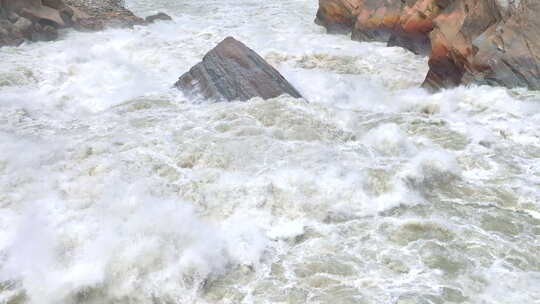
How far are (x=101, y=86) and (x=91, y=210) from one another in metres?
5.62

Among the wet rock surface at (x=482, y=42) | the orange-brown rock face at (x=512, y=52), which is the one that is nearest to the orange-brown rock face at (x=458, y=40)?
the wet rock surface at (x=482, y=42)

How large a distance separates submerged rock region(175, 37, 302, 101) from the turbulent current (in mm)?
374

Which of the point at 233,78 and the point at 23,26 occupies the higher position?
the point at 233,78

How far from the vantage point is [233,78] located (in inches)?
390

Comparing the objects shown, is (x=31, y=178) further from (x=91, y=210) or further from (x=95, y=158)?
(x=91, y=210)

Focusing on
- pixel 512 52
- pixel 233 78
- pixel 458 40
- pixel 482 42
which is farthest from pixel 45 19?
pixel 512 52

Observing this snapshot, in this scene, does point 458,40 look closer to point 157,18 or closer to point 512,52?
point 512,52

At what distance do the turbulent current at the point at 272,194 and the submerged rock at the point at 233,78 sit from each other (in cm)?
37

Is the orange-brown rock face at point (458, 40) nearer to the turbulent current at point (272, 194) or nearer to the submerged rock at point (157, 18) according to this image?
the turbulent current at point (272, 194)

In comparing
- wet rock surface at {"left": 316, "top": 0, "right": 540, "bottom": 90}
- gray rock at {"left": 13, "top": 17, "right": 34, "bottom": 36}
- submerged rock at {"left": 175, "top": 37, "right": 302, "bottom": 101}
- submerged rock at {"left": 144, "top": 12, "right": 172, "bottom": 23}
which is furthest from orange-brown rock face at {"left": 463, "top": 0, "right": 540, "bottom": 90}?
gray rock at {"left": 13, "top": 17, "right": 34, "bottom": 36}

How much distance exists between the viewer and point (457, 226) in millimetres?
5891

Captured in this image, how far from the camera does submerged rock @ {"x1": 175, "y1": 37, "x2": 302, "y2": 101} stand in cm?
972

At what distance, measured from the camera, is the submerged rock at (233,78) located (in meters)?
9.72

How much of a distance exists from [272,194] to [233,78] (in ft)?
12.8
